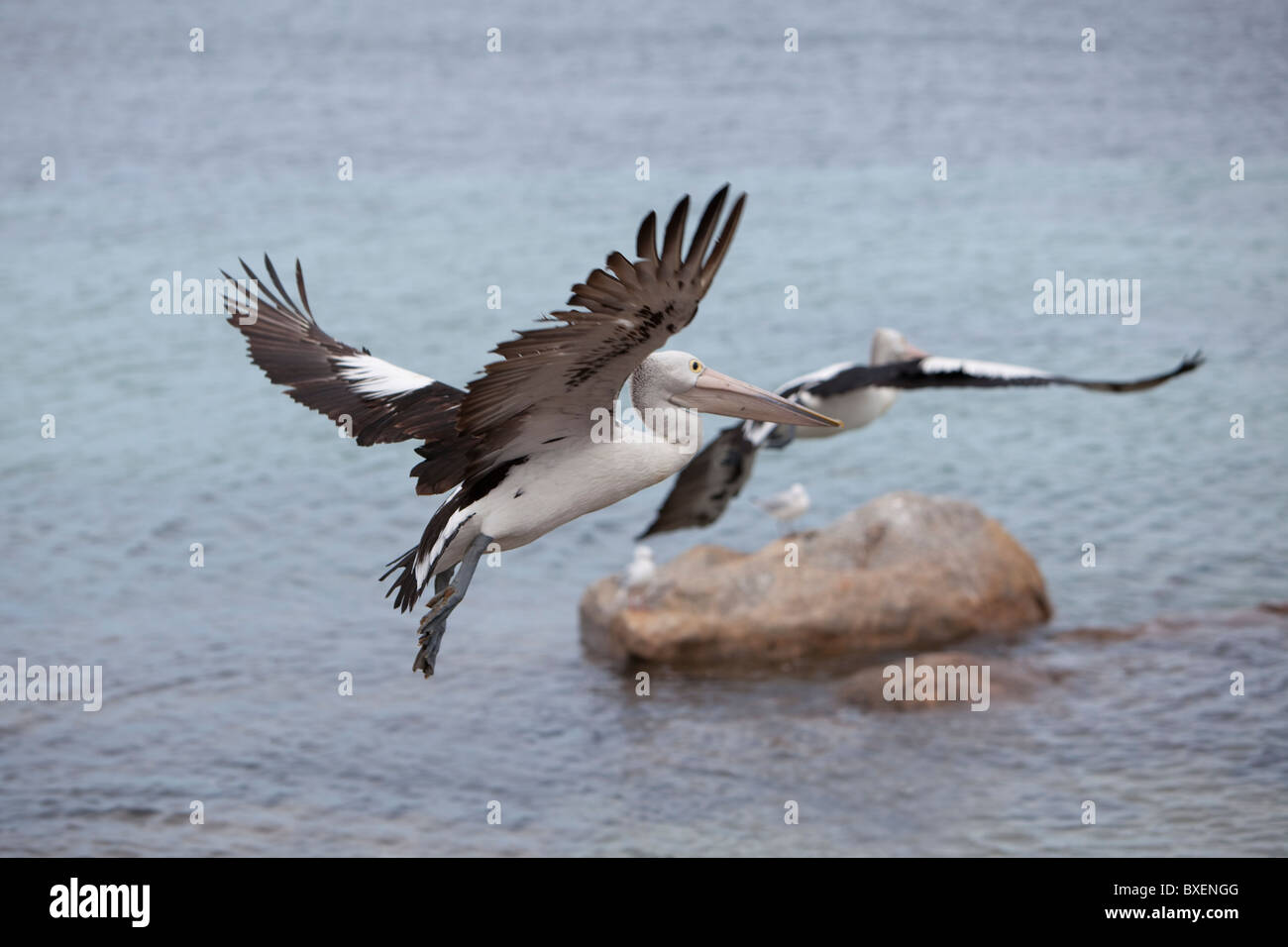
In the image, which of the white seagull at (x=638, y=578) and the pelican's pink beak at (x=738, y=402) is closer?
the pelican's pink beak at (x=738, y=402)

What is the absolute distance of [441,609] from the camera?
21.6 feet

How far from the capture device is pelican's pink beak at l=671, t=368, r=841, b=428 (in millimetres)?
6477

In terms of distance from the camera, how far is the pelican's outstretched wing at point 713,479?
12.1 m

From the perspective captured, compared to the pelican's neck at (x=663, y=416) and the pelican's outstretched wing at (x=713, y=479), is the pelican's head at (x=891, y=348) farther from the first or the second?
the pelican's neck at (x=663, y=416)

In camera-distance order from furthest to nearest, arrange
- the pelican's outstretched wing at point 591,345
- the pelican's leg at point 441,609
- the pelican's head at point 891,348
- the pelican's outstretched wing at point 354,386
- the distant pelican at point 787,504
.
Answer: the distant pelican at point 787,504
the pelican's head at point 891,348
the pelican's outstretched wing at point 354,386
the pelican's leg at point 441,609
the pelican's outstretched wing at point 591,345

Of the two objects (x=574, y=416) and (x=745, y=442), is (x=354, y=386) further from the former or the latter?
(x=745, y=442)

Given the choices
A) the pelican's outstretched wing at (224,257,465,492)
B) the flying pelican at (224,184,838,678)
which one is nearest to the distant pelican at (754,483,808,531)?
the pelican's outstretched wing at (224,257,465,492)

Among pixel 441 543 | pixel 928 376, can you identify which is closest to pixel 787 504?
pixel 928 376

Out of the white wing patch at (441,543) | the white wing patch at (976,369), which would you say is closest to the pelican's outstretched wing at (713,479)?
the white wing patch at (976,369)

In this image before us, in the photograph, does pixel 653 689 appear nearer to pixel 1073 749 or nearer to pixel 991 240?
pixel 1073 749

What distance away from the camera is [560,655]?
1641 cm

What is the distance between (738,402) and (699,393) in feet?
0.58

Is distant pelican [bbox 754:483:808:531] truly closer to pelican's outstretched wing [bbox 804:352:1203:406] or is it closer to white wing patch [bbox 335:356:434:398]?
pelican's outstretched wing [bbox 804:352:1203:406]

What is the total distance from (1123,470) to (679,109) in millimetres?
17292
